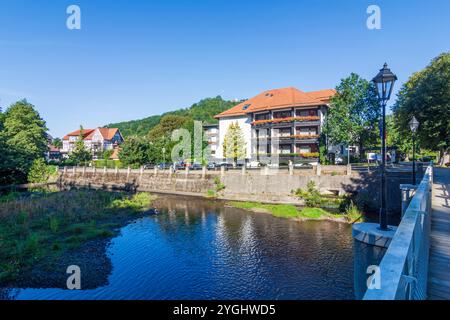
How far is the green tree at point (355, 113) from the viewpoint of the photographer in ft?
115

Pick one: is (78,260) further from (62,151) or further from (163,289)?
(62,151)

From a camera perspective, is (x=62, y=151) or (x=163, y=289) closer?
(x=163, y=289)

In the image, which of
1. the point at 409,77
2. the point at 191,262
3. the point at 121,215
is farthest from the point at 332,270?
the point at 409,77

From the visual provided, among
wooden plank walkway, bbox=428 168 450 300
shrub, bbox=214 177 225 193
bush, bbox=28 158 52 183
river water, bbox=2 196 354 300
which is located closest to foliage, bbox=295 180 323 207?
river water, bbox=2 196 354 300

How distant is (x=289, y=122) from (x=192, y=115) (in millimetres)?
47659

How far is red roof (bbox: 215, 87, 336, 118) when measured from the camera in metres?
44.5

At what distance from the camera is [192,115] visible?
8638 cm

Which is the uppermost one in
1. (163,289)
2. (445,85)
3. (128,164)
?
(445,85)

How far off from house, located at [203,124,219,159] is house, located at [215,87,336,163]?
5.99 meters

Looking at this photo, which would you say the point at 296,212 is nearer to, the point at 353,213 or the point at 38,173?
the point at 353,213

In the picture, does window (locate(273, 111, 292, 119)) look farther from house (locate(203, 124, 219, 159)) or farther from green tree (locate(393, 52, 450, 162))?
green tree (locate(393, 52, 450, 162))

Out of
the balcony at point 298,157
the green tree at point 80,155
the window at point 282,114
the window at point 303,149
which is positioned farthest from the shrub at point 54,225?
the green tree at point 80,155

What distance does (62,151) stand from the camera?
92688 millimetres

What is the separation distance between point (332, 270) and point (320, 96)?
42963 mm
